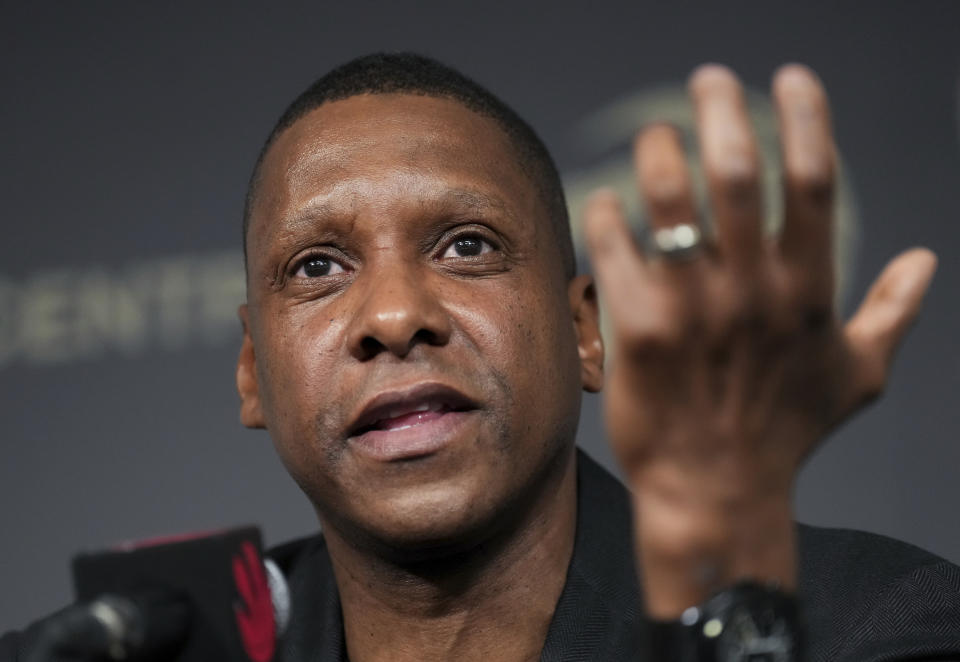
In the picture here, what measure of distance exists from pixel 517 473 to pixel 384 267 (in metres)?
0.31

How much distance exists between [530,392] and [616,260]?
2.08 ft

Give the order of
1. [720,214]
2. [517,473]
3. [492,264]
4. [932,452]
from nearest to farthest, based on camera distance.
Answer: [720,214]
[517,473]
[492,264]
[932,452]

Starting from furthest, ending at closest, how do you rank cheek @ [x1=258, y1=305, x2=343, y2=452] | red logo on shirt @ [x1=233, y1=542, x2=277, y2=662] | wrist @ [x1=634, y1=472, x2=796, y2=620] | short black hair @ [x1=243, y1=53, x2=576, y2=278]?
short black hair @ [x1=243, y1=53, x2=576, y2=278] → cheek @ [x1=258, y1=305, x2=343, y2=452] → red logo on shirt @ [x1=233, y1=542, x2=277, y2=662] → wrist @ [x1=634, y1=472, x2=796, y2=620]

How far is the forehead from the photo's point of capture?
5.46 ft

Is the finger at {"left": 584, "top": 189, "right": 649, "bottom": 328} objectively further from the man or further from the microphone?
the microphone

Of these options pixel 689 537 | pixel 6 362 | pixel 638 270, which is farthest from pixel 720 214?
pixel 6 362

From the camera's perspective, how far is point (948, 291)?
2730 millimetres

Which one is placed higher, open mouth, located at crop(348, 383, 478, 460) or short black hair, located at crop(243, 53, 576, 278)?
short black hair, located at crop(243, 53, 576, 278)

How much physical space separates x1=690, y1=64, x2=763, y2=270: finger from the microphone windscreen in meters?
0.54

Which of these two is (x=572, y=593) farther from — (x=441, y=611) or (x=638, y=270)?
(x=638, y=270)

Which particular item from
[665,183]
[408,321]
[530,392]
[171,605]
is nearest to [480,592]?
[530,392]

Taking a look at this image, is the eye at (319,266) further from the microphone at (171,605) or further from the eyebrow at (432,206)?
the microphone at (171,605)

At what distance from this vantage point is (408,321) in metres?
1.51

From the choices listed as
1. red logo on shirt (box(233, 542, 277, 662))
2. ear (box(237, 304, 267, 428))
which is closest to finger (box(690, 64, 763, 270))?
red logo on shirt (box(233, 542, 277, 662))
